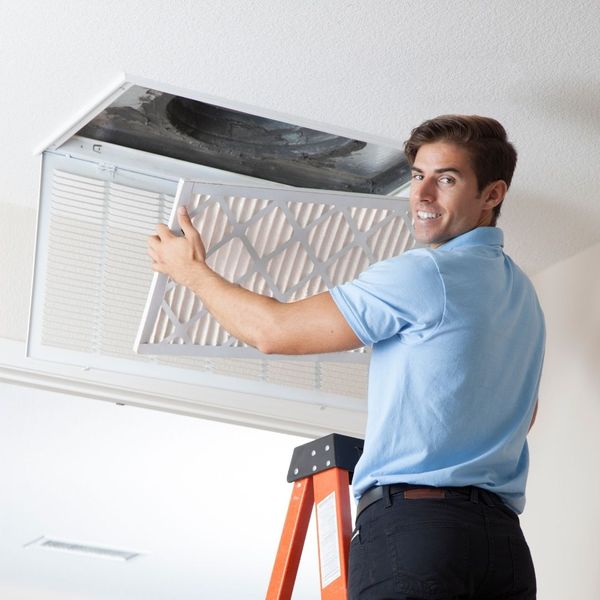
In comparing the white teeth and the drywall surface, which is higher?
the white teeth

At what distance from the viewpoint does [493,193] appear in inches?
64.6

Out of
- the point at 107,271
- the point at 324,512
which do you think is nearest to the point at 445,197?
the point at 324,512

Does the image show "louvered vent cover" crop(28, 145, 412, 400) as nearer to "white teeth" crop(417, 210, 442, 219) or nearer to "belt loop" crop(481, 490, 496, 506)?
"white teeth" crop(417, 210, 442, 219)

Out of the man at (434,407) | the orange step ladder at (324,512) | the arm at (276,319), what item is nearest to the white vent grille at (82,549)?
the orange step ladder at (324,512)

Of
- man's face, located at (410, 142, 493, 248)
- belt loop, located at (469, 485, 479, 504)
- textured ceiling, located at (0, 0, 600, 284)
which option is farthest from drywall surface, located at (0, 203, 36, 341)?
belt loop, located at (469, 485, 479, 504)

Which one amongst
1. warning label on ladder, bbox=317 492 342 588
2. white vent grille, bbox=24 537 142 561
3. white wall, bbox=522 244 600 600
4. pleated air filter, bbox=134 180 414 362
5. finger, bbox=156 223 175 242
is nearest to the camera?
warning label on ladder, bbox=317 492 342 588

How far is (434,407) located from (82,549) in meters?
4.92

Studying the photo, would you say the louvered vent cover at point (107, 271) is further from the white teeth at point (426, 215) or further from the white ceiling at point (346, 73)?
the white teeth at point (426, 215)

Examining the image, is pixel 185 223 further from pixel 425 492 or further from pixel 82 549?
pixel 82 549

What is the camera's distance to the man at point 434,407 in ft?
4.58

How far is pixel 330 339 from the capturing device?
146 centimetres

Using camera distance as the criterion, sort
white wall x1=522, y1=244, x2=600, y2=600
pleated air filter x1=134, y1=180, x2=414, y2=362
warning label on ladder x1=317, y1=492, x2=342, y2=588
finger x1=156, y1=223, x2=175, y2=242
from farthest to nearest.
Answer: white wall x1=522, y1=244, x2=600, y2=600
pleated air filter x1=134, y1=180, x2=414, y2=362
finger x1=156, y1=223, x2=175, y2=242
warning label on ladder x1=317, y1=492, x2=342, y2=588

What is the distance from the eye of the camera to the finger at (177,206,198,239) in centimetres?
183

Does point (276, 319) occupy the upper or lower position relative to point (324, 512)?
upper
